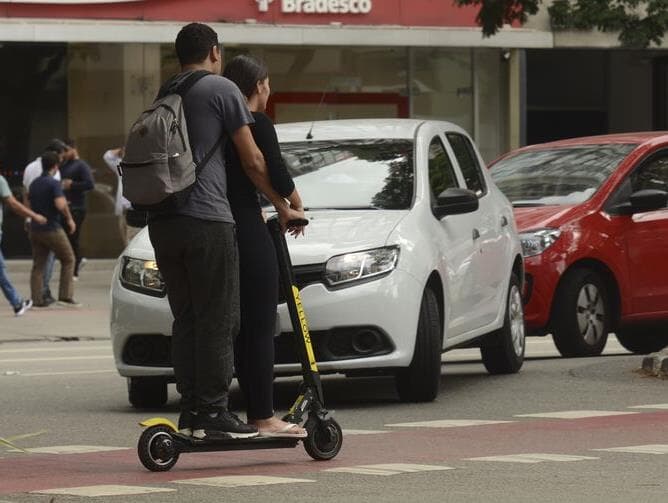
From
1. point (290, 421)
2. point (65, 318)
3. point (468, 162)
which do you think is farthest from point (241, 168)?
point (65, 318)

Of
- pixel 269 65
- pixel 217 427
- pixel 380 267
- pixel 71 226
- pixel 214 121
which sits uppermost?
pixel 214 121

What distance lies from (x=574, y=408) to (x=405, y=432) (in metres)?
1.47

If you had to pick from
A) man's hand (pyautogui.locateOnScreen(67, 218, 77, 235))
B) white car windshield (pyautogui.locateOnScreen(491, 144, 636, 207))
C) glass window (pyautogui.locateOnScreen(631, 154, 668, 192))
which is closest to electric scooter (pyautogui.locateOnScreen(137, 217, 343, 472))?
white car windshield (pyautogui.locateOnScreen(491, 144, 636, 207))

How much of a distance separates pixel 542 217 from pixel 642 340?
1.95 m

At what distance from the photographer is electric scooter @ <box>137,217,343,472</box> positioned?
8227 millimetres

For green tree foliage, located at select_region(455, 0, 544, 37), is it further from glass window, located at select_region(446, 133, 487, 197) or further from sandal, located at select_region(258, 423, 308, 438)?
sandal, located at select_region(258, 423, 308, 438)

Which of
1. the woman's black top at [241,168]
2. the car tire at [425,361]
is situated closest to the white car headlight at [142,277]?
the car tire at [425,361]

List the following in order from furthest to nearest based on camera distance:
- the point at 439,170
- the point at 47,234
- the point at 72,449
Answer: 1. the point at 47,234
2. the point at 439,170
3. the point at 72,449

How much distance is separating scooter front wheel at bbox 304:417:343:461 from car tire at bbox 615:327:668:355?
309 inches

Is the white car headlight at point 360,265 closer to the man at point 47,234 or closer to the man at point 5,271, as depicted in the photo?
the man at point 5,271

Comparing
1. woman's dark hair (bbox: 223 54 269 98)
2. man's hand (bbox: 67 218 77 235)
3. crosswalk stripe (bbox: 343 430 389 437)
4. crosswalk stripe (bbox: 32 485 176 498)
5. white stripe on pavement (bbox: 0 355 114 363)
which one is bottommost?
white stripe on pavement (bbox: 0 355 114 363)

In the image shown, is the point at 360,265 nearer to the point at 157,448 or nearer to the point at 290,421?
the point at 290,421

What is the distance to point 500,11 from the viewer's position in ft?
69.3

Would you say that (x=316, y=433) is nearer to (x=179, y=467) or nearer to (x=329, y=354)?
(x=179, y=467)
